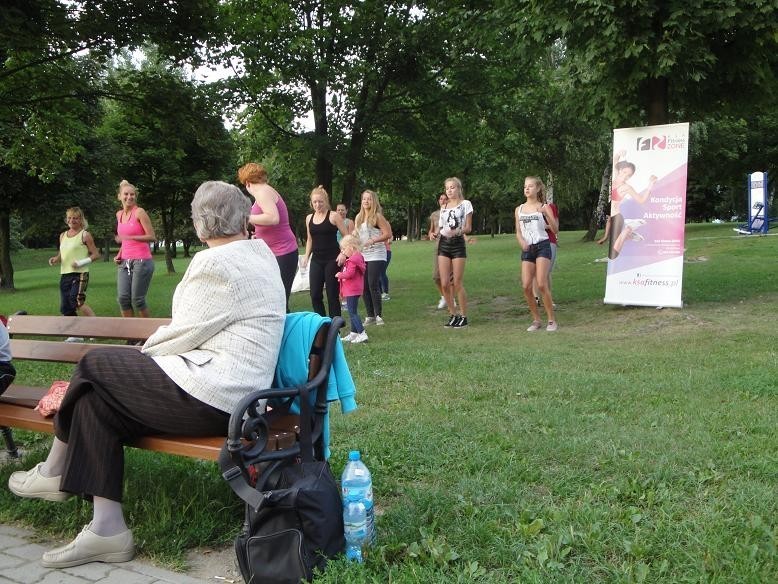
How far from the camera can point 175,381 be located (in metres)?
3.00

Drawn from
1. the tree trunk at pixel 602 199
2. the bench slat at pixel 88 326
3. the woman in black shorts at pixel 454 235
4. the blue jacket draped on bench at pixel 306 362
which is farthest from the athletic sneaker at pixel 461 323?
the tree trunk at pixel 602 199

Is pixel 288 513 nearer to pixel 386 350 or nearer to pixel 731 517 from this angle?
pixel 731 517

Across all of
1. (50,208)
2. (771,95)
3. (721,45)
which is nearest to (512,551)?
(721,45)

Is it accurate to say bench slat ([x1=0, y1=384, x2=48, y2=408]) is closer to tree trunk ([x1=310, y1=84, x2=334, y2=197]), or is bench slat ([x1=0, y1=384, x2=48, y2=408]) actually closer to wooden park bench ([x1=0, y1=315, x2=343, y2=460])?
wooden park bench ([x1=0, y1=315, x2=343, y2=460])

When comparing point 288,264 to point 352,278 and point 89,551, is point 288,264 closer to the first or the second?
point 352,278

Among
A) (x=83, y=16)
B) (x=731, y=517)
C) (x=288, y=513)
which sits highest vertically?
(x=83, y=16)

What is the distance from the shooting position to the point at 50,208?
91.4 ft

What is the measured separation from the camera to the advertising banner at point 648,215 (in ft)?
30.9

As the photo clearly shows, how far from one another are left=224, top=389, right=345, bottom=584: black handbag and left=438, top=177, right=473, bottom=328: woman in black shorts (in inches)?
266

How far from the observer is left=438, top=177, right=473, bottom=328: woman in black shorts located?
930 cm

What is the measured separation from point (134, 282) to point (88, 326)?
4.93 m

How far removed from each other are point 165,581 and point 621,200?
8.53 metres

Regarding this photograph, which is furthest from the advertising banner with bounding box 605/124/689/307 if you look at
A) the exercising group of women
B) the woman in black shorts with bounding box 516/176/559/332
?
the woman in black shorts with bounding box 516/176/559/332

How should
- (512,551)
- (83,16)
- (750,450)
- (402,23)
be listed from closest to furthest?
(512,551)
(750,450)
(83,16)
(402,23)
